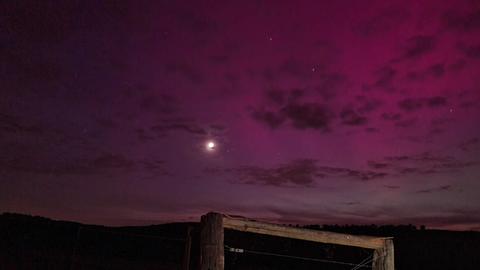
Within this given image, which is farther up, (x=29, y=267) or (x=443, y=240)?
(x=443, y=240)

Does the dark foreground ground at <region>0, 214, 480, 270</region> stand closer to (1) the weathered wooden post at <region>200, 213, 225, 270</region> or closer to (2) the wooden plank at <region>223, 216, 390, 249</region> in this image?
(2) the wooden plank at <region>223, 216, 390, 249</region>

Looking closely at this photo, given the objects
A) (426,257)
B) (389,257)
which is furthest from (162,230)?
(389,257)

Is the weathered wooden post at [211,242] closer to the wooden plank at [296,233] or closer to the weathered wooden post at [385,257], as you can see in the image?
the wooden plank at [296,233]

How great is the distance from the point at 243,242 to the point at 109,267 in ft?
60.4

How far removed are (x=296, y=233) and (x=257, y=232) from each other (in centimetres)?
74

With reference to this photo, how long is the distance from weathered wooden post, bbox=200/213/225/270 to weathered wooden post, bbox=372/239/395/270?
11.5 feet

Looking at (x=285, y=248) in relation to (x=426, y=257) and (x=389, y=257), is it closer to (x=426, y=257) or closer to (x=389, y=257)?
(x=426, y=257)

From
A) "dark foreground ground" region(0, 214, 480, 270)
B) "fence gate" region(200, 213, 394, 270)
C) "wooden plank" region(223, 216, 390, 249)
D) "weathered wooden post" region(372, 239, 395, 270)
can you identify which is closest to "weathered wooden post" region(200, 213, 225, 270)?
"fence gate" region(200, 213, 394, 270)

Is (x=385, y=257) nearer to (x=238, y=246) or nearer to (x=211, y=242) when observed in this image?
(x=211, y=242)

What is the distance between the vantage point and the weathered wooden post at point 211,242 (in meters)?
6.40

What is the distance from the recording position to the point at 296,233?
736cm

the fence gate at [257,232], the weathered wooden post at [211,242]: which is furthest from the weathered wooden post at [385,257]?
the weathered wooden post at [211,242]

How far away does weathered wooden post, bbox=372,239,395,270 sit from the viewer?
8078 mm

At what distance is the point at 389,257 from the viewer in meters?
8.08
